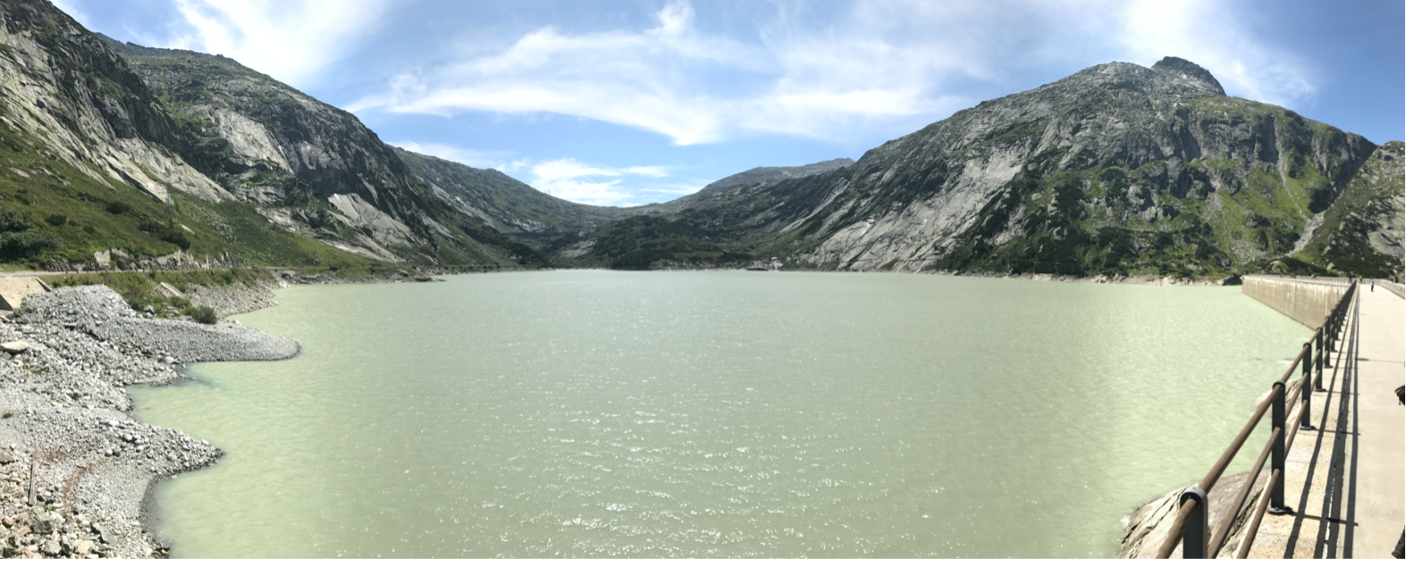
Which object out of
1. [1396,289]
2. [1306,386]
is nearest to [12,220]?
[1306,386]

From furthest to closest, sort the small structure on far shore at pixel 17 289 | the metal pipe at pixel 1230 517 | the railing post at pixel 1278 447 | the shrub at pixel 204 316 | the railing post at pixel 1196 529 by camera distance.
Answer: the shrub at pixel 204 316, the small structure on far shore at pixel 17 289, the railing post at pixel 1278 447, the metal pipe at pixel 1230 517, the railing post at pixel 1196 529

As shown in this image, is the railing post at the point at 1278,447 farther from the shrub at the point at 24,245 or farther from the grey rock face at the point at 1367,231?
the grey rock face at the point at 1367,231

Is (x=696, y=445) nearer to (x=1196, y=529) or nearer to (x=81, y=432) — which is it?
(x=1196, y=529)

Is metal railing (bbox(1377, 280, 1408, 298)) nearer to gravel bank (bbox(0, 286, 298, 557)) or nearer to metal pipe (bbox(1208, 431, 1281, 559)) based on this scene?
metal pipe (bbox(1208, 431, 1281, 559))

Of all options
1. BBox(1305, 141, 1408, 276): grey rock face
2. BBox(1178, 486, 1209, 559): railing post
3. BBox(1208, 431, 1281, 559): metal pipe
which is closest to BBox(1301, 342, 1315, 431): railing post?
BBox(1208, 431, 1281, 559): metal pipe

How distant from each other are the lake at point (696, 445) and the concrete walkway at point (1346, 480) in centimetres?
501

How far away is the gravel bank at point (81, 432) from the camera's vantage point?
1421 centimetres

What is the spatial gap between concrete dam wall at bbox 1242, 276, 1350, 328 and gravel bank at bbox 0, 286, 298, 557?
7370 centimetres

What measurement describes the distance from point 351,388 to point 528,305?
60.5 m

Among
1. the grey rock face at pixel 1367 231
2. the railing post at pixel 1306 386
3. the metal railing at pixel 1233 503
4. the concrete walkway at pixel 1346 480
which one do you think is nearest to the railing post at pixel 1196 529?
the metal railing at pixel 1233 503

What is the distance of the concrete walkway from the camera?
8078 millimetres

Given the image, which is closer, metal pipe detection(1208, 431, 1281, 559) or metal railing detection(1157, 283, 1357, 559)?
metal railing detection(1157, 283, 1357, 559)

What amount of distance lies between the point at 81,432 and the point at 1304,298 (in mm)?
102232

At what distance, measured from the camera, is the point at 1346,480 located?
33.0ft
